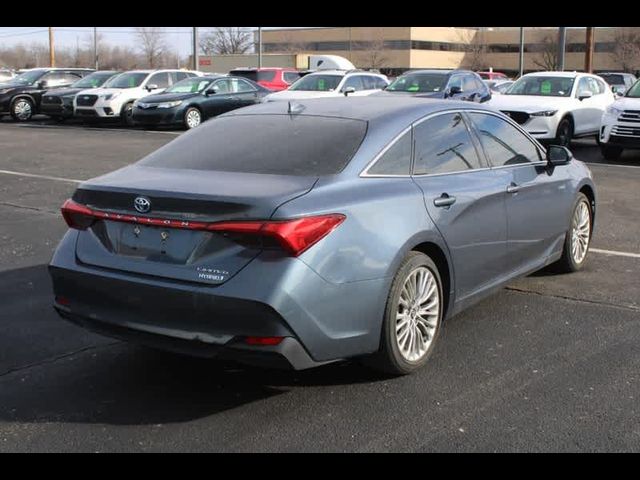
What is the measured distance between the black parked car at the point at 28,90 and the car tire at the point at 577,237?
2263cm

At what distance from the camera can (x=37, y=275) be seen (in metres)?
6.51

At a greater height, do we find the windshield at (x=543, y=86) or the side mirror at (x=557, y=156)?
the windshield at (x=543, y=86)

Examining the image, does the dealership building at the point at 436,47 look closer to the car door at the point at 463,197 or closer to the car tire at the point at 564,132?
the car tire at the point at 564,132

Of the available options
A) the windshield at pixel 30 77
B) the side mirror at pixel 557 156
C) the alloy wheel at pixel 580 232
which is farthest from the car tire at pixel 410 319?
the windshield at pixel 30 77

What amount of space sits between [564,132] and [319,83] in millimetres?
6939

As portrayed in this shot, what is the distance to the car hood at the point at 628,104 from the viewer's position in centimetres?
1393

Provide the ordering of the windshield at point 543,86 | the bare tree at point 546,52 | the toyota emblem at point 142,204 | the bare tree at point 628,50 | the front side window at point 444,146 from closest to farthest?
the toyota emblem at point 142,204 → the front side window at point 444,146 → the windshield at point 543,86 → the bare tree at point 628,50 → the bare tree at point 546,52

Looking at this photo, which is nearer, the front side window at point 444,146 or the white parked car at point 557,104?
the front side window at point 444,146

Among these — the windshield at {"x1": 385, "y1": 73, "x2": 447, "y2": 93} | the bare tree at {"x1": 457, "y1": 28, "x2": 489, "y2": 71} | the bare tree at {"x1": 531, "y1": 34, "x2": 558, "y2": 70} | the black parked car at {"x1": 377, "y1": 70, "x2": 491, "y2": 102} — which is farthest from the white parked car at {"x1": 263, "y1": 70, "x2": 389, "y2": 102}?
the bare tree at {"x1": 457, "y1": 28, "x2": 489, "y2": 71}

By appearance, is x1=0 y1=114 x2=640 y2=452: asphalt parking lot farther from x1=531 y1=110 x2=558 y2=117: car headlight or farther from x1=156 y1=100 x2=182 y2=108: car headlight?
x1=156 y1=100 x2=182 y2=108: car headlight

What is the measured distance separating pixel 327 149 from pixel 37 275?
3300 millimetres

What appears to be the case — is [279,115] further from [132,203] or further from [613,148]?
[613,148]

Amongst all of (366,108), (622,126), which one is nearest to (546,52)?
(622,126)
